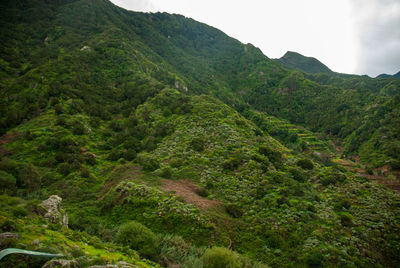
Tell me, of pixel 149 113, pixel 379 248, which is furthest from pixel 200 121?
pixel 379 248

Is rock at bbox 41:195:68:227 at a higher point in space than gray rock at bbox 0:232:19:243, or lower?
lower

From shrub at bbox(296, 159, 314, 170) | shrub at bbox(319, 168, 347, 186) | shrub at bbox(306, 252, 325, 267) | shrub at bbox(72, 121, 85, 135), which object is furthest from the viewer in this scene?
shrub at bbox(72, 121, 85, 135)

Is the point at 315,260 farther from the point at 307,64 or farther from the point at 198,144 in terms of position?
the point at 307,64

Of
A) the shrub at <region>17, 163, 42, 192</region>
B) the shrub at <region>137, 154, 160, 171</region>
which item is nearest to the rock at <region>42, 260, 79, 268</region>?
the shrub at <region>17, 163, 42, 192</region>

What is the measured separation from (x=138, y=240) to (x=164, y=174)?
1243cm

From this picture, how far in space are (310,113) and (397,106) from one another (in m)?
27.4

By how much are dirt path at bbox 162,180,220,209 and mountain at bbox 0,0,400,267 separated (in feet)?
0.59

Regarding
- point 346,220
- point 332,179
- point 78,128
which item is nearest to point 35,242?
point 346,220

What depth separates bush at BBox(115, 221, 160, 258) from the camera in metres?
12.1

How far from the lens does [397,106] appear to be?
190 ft

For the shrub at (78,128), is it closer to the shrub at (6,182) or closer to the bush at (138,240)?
the shrub at (6,182)

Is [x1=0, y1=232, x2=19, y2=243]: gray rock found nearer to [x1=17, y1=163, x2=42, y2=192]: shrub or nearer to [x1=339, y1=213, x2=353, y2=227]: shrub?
[x1=17, y1=163, x2=42, y2=192]: shrub

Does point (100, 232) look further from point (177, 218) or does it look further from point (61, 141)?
point (61, 141)

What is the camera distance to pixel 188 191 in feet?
72.1
